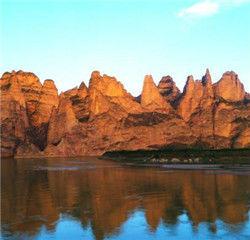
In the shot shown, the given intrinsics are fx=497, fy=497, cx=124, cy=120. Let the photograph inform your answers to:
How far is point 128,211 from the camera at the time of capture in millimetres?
30453

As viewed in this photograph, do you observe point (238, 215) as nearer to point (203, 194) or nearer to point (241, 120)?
point (203, 194)

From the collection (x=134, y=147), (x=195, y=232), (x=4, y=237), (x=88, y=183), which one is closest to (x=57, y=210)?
(x=4, y=237)

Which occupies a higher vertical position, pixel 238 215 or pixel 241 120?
pixel 241 120

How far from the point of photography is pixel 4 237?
22.9 m

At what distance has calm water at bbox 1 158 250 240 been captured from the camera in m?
23.9

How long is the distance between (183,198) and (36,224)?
42.6ft

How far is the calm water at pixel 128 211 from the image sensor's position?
2394 centimetres

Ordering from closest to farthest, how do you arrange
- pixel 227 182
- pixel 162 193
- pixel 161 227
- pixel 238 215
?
pixel 161 227 → pixel 238 215 → pixel 162 193 → pixel 227 182

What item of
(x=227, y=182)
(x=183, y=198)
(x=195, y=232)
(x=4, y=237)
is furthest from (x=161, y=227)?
(x=227, y=182)

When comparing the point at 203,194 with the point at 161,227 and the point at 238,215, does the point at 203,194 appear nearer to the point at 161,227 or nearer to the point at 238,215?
the point at 238,215

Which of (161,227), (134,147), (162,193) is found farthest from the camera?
(134,147)

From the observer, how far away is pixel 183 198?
36.0 m

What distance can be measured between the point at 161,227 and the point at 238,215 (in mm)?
5305

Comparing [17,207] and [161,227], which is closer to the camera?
[161,227]
